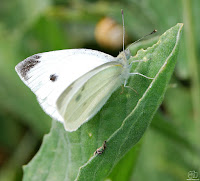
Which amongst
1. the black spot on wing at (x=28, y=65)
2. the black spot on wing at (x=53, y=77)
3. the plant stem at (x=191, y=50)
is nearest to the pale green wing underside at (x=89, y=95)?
the black spot on wing at (x=53, y=77)

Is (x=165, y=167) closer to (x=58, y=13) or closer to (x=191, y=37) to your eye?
(x=191, y=37)

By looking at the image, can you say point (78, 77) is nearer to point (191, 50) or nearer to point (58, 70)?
point (58, 70)

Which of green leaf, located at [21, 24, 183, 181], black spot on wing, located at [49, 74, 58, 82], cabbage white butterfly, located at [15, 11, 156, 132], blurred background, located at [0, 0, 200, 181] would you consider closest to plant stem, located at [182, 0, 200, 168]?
blurred background, located at [0, 0, 200, 181]

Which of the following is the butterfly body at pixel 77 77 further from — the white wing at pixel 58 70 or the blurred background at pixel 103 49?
the blurred background at pixel 103 49

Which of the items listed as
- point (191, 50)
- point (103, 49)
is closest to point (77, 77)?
point (191, 50)

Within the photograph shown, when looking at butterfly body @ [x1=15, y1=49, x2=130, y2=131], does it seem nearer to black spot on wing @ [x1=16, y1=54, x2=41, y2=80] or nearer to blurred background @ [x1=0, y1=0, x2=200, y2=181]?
black spot on wing @ [x1=16, y1=54, x2=41, y2=80]
